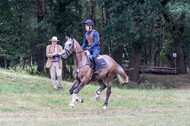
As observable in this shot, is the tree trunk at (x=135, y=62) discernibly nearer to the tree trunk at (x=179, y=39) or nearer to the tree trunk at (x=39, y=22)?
the tree trunk at (x=39, y=22)

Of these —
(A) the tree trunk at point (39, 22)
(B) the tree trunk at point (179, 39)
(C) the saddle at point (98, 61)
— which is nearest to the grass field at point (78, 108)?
(C) the saddle at point (98, 61)

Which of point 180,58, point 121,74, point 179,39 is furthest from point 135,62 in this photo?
point 180,58

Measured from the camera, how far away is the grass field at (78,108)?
9945 mm

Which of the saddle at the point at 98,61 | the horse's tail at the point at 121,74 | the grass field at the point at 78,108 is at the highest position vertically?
the saddle at the point at 98,61

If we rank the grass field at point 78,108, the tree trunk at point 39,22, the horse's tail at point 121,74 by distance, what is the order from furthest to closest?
the tree trunk at point 39,22 < the horse's tail at point 121,74 < the grass field at point 78,108

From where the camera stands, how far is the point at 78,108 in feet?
43.2

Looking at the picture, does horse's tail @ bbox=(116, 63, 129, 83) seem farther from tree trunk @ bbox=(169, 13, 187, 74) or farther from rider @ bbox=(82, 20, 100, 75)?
tree trunk @ bbox=(169, 13, 187, 74)

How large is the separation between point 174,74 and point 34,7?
18118 millimetres

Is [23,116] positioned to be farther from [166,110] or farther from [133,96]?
[133,96]

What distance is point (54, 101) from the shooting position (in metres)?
14.1

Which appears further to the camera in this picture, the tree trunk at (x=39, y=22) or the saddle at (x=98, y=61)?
the tree trunk at (x=39, y=22)

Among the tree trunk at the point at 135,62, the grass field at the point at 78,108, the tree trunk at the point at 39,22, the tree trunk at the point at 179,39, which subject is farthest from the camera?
A: the tree trunk at the point at 179,39

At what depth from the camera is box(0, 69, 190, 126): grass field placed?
995 cm

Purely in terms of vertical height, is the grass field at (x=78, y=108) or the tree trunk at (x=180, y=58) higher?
the tree trunk at (x=180, y=58)
